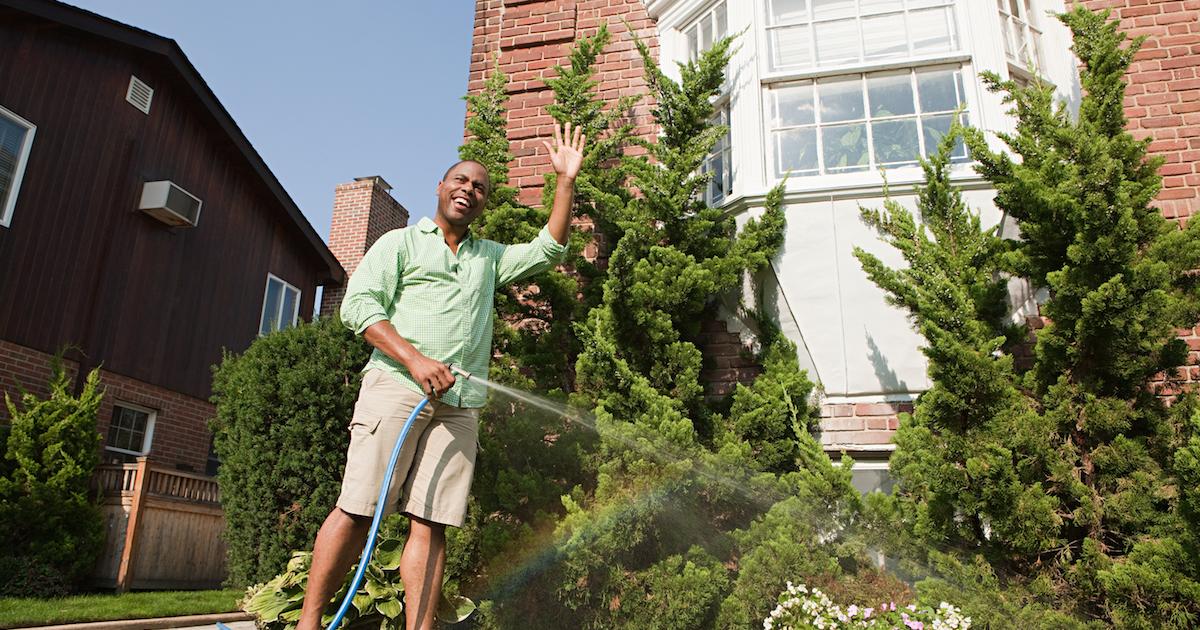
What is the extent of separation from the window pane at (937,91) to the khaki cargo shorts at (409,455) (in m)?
3.90

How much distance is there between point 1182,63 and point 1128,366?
2.95 metres

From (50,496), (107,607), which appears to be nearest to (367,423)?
(107,607)

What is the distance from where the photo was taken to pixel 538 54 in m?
6.25

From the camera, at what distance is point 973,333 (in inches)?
147

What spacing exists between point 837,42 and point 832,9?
28cm

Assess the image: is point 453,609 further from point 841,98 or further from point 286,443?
point 841,98

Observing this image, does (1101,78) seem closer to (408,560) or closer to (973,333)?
(973,333)

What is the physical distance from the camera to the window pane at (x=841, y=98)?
5.14 meters

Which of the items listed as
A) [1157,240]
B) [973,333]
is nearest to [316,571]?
[973,333]

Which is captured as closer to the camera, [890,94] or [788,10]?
[890,94]

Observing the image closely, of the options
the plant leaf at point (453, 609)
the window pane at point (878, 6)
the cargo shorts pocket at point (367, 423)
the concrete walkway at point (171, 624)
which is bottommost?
the concrete walkway at point (171, 624)

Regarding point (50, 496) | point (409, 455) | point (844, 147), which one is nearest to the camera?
point (409, 455)

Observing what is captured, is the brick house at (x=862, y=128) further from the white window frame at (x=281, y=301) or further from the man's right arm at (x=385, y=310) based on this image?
the white window frame at (x=281, y=301)

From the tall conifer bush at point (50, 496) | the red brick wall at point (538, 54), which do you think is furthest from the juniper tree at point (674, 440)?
the tall conifer bush at point (50, 496)
